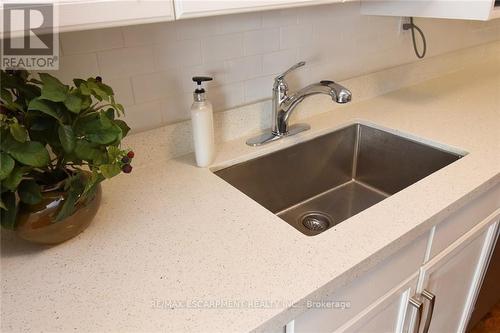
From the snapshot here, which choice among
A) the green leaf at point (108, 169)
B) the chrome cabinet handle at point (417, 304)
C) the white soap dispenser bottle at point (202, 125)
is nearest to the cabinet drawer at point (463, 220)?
the chrome cabinet handle at point (417, 304)

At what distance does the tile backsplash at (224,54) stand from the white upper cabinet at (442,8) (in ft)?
0.43

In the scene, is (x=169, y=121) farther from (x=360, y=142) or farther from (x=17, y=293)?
(x=360, y=142)

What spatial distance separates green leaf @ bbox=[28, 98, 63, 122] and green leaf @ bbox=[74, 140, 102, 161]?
0.18 feet

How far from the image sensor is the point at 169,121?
1119 mm

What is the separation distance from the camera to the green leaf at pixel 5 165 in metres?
0.59

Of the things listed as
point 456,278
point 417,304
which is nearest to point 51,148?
point 417,304

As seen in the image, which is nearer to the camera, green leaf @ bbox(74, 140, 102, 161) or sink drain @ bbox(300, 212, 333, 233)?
green leaf @ bbox(74, 140, 102, 161)

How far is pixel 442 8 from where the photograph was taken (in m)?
1.21

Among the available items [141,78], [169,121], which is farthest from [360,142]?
[141,78]

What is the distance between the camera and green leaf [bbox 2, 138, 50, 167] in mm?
605

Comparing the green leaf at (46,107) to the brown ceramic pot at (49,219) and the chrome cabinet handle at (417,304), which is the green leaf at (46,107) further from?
the chrome cabinet handle at (417,304)

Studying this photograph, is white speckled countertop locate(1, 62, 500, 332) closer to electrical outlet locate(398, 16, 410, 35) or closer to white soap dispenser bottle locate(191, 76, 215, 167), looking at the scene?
white soap dispenser bottle locate(191, 76, 215, 167)

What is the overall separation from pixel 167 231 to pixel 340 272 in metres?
0.38

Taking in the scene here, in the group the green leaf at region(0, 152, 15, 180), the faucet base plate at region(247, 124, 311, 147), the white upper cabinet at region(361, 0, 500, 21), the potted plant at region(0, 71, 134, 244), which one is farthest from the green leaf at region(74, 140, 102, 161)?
the white upper cabinet at region(361, 0, 500, 21)
